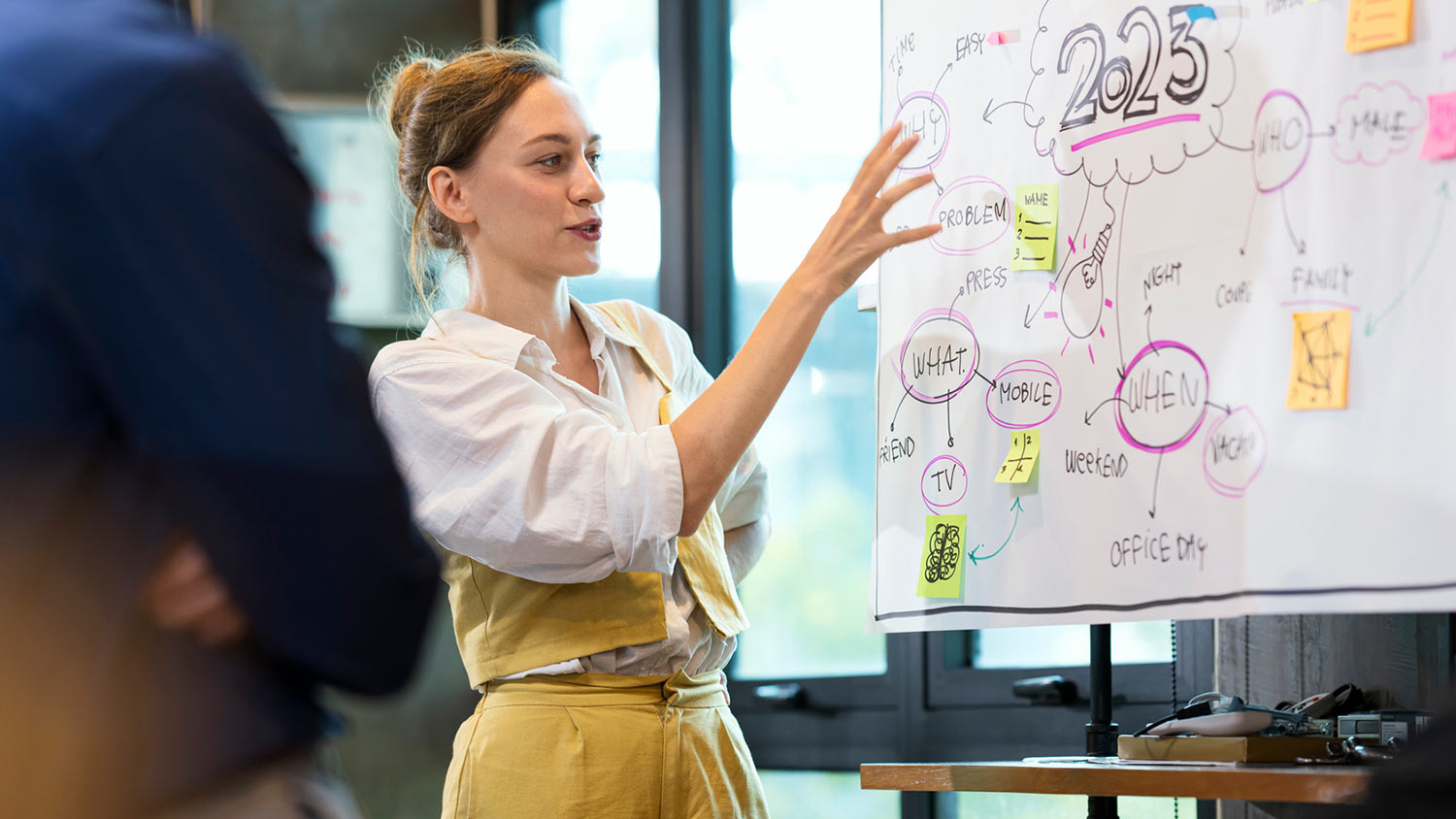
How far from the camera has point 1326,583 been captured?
1.31 meters

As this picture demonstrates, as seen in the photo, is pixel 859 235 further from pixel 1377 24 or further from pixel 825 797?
pixel 825 797

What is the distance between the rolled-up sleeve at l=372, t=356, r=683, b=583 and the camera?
1.64 metres

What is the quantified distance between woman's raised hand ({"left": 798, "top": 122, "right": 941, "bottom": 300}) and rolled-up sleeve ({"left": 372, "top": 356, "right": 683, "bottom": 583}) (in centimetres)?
28

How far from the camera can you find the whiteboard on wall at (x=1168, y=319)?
1287mm

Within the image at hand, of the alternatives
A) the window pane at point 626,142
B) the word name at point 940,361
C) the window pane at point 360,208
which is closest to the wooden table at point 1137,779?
the word name at point 940,361

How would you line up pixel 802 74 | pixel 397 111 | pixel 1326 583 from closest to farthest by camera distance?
1. pixel 1326 583
2. pixel 397 111
3. pixel 802 74

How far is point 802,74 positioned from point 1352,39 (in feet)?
5.81

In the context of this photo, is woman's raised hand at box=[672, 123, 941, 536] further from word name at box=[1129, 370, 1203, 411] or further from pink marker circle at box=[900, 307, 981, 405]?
word name at box=[1129, 370, 1203, 411]

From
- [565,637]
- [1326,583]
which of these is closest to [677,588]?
[565,637]

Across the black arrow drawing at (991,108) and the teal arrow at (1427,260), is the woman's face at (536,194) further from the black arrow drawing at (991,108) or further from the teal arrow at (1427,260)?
the teal arrow at (1427,260)

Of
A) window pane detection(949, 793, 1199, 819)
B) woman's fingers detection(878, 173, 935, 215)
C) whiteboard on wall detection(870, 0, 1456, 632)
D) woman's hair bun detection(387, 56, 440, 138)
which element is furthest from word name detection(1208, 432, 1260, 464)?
woman's hair bun detection(387, 56, 440, 138)

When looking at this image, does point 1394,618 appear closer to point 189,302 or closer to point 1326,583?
point 1326,583

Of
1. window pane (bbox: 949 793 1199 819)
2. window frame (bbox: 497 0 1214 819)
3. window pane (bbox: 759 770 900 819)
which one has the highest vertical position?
window frame (bbox: 497 0 1214 819)

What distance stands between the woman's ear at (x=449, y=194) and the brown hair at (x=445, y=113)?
0.6 inches
